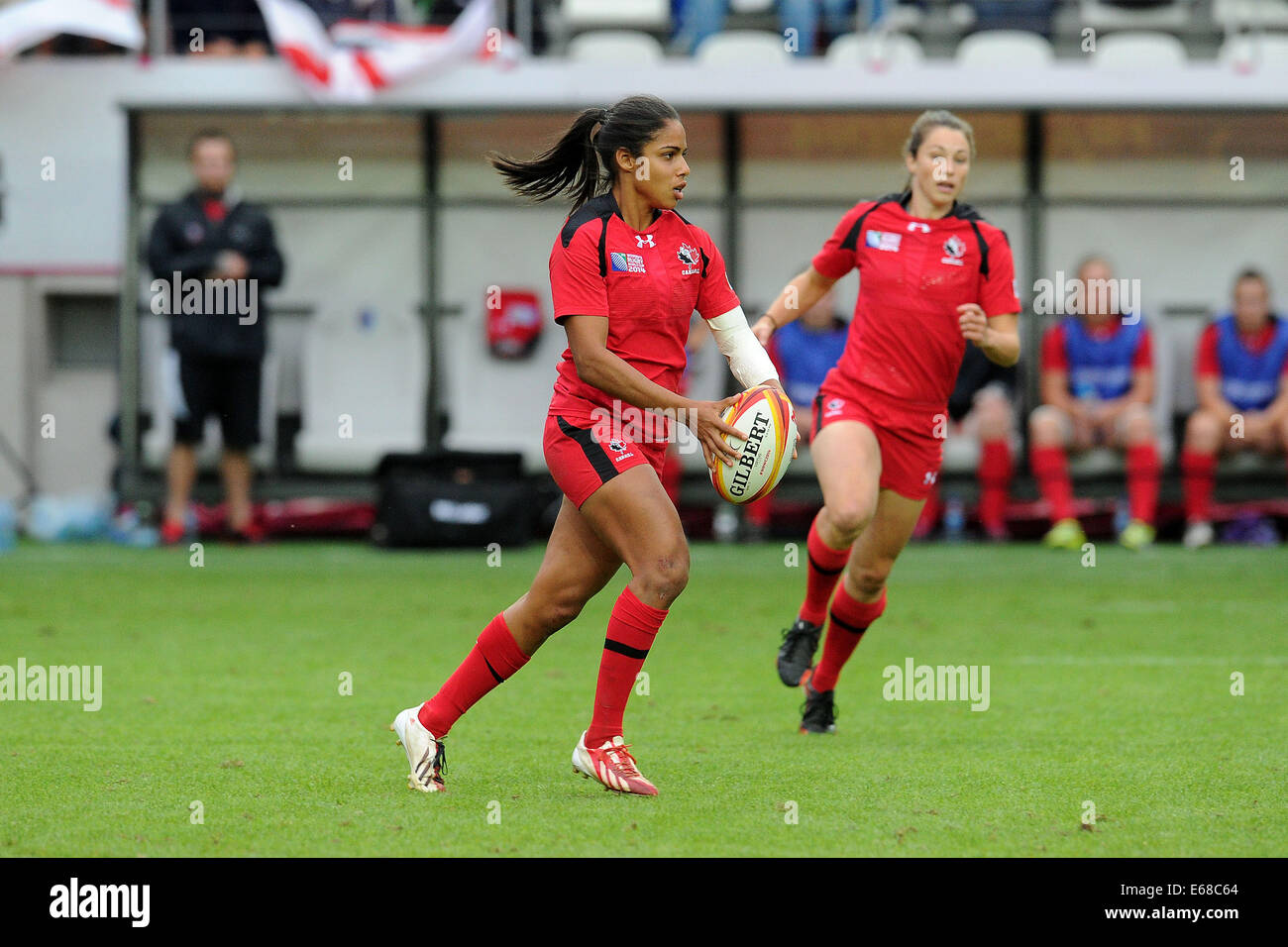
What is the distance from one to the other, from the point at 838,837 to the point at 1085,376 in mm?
9707

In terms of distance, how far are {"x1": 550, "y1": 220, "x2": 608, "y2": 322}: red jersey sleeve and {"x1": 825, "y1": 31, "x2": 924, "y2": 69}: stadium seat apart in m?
9.65

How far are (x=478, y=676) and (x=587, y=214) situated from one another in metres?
1.41

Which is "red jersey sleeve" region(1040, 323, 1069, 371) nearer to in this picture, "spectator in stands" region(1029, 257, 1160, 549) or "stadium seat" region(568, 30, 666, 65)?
"spectator in stands" region(1029, 257, 1160, 549)

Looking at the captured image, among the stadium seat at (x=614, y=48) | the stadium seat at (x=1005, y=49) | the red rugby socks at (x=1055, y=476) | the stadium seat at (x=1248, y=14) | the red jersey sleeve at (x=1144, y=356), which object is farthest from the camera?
the stadium seat at (x=1248, y=14)

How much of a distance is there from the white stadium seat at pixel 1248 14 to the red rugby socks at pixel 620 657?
12.1 m

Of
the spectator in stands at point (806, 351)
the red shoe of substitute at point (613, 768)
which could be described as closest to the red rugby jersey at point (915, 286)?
the red shoe of substitute at point (613, 768)

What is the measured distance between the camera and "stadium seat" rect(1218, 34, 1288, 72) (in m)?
14.5

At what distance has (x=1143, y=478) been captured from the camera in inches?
537

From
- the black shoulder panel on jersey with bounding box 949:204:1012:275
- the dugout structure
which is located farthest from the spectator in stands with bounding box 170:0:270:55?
the black shoulder panel on jersey with bounding box 949:204:1012:275

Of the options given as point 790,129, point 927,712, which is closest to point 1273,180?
point 790,129

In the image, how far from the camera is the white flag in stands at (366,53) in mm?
14336

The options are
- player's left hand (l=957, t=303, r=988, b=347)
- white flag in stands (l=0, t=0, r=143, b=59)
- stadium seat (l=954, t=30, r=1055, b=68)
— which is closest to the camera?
player's left hand (l=957, t=303, r=988, b=347)

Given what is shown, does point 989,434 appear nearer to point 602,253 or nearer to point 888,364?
point 888,364

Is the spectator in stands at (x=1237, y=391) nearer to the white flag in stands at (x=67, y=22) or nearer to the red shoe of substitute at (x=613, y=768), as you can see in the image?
the white flag in stands at (x=67, y=22)
